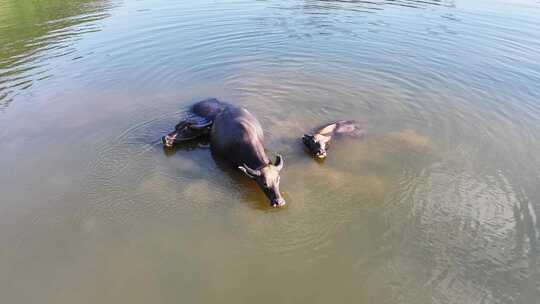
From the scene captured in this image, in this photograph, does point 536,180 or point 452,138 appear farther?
point 452,138

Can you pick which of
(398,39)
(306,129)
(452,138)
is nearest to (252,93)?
(306,129)

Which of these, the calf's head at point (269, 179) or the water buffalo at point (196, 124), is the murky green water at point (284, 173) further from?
the water buffalo at point (196, 124)

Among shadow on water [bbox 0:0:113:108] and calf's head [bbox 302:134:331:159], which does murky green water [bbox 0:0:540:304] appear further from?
calf's head [bbox 302:134:331:159]

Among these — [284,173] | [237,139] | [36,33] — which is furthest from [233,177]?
[36,33]

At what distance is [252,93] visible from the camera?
12.3 m

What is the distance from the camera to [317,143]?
9.17 meters

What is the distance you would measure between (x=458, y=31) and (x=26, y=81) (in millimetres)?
15807

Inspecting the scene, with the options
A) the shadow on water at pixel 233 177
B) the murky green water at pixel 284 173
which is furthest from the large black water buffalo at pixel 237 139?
the murky green water at pixel 284 173

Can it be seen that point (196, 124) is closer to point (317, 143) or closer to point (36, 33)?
point (317, 143)

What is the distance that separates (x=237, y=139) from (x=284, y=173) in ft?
4.17

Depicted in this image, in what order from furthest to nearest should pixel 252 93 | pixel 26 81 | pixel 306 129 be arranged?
1. pixel 26 81
2. pixel 252 93
3. pixel 306 129

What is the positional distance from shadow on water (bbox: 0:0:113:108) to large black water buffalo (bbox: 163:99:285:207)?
19.1ft

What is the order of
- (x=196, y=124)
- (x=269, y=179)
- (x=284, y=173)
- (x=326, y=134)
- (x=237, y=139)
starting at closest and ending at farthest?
1. (x=269, y=179)
2. (x=284, y=173)
3. (x=237, y=139)
4. (x=326, y=134)
5. (x=196, y=124)

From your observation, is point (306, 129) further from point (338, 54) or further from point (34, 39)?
point (34, 39)
